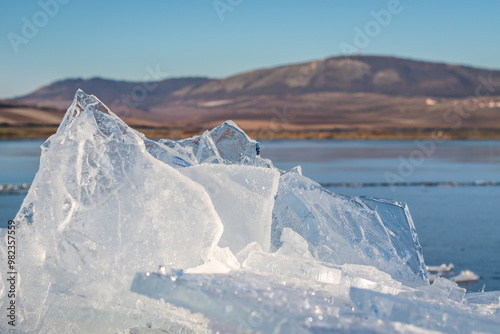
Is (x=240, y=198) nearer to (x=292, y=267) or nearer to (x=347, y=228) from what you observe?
(x=292, y=267)

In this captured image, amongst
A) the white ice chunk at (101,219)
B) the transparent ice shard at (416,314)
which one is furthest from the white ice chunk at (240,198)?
the transparent ice shard at (416,314)

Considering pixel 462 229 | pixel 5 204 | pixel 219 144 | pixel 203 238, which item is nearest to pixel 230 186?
pixel 203 238

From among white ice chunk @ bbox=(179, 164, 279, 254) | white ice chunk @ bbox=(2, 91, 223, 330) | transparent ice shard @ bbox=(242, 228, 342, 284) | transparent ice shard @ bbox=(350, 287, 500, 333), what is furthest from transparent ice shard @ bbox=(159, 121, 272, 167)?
transparent ice shard @ bbox=(350, 287, 500, 333)

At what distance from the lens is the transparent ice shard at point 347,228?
313 cm

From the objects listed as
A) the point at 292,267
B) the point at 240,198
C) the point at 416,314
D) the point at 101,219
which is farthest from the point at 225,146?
the point at 416,314

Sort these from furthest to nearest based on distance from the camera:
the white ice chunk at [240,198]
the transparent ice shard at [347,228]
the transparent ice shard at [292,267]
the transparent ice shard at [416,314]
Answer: the transparent ice shard at [347,228] → the white ice chunk at [240,198] → the transparent ice shard at [292,267] → the transparent ice shard at [416,314]

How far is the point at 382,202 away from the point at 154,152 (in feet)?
3.94

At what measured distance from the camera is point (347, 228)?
3.24m

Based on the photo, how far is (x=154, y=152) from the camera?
315cm

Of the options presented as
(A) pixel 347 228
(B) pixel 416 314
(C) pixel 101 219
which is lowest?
(B) pixel 416 314

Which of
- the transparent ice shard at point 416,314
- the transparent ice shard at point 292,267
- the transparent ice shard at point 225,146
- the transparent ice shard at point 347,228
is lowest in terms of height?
the transparent ice shard at point 416,314

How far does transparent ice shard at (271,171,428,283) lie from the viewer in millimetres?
3133

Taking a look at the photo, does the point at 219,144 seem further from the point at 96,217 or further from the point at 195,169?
the point at 96,217

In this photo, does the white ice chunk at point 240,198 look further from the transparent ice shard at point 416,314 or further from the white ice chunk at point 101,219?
the transparent ice shard at point 416,314
